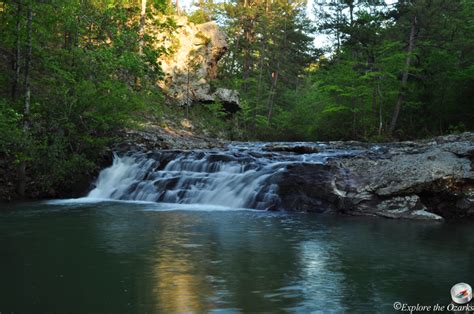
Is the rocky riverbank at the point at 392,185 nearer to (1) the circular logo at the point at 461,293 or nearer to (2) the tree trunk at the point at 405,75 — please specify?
(1) the circular logo at the point at 461,293

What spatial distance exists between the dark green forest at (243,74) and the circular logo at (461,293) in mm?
9953

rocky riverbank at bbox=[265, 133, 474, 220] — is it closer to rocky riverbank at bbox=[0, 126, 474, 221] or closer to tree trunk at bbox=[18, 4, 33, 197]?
rocky riverbank at bbox=[0, 126, 474, 221]

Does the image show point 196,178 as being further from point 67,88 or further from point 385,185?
point 385,185

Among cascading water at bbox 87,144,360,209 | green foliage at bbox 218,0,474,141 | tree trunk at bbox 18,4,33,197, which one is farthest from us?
green foliage at bbox 218,0,474,141

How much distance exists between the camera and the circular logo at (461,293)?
14.8 ft

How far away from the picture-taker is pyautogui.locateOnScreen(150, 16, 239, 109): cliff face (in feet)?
111

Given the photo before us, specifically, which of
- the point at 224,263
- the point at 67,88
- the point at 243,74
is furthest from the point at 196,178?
the point at 243,74

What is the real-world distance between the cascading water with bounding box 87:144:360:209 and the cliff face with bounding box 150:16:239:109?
18.1 m

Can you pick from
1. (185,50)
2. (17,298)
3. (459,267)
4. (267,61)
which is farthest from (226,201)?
(267,61)

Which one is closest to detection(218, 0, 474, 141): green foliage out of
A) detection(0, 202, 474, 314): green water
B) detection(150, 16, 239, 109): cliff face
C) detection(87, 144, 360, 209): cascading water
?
detection(150, 16, 239, 109): cliff face

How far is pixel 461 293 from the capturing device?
474cm

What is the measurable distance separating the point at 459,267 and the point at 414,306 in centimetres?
211

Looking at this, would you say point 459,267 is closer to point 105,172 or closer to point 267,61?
point 105,172

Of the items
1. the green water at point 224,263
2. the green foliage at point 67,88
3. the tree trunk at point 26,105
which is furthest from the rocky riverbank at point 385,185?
the green foliage at point 67,88
